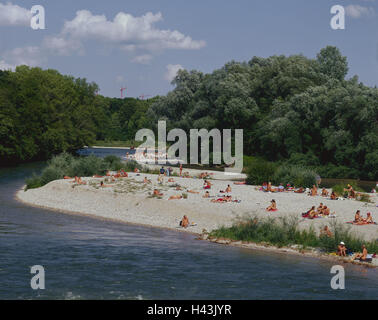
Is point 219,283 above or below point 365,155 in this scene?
below

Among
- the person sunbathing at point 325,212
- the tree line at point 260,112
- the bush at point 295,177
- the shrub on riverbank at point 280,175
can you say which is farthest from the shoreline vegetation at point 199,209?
the tree line at point 260,112

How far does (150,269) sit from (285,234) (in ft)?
29.3

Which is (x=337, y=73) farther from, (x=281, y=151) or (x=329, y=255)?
(x=329, y=255)

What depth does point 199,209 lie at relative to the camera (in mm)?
37219

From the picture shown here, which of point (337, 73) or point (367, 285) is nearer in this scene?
point (367, 285)

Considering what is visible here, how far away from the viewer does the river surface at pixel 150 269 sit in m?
21.8

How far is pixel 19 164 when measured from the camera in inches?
3253

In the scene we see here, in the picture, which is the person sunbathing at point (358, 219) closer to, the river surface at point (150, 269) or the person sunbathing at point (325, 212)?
the person sunbathing at point (325, 212)

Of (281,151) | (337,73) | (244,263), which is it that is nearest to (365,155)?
(281,151)

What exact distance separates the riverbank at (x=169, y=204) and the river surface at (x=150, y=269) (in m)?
2.99

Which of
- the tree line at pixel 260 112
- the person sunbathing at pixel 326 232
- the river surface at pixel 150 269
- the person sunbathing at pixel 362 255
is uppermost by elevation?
the tree line at pixel 260 112

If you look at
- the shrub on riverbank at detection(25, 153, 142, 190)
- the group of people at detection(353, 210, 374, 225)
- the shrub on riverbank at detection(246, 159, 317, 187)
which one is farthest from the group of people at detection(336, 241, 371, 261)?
the shrub on riverbank at detection(25, 153, 142, 190)

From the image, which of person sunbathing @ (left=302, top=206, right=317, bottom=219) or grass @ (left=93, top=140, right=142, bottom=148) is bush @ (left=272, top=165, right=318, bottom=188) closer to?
person sunbathing @ (left=302, top=206, right=317, bottom=219)

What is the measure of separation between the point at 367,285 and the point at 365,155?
44.2 metres
